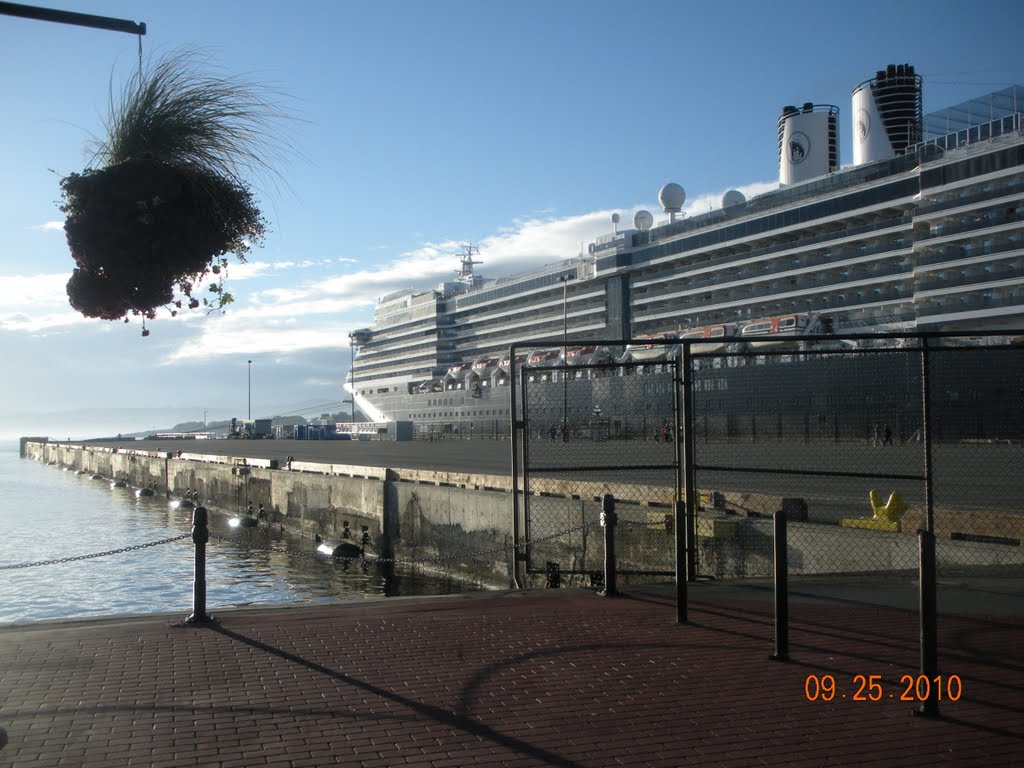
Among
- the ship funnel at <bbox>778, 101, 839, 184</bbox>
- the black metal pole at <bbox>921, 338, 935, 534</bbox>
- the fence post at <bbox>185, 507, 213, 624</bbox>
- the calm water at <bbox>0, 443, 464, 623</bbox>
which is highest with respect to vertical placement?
the ship funnel at <bbox>778, 101, 839, 184</bbox>

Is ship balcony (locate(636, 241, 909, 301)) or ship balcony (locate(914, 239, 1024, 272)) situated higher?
ship balcony (locate(636, 241, 909, 301))

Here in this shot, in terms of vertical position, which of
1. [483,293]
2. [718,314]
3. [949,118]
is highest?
[949,118]

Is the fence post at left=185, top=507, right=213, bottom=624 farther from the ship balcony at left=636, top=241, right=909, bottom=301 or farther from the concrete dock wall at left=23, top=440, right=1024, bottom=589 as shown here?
the ship balcony at left=636, top=241, right=909, bottom=301

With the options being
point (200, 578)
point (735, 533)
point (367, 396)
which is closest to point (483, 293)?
point (367, 396)

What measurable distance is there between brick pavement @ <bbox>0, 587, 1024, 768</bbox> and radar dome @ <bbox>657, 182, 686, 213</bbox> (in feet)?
194

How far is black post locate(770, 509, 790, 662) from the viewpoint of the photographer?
5.67 m

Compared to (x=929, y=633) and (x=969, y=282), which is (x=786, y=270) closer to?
A: (x=969, y=282)

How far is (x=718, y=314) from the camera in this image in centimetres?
5178

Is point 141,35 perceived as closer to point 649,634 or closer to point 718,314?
point 649,634

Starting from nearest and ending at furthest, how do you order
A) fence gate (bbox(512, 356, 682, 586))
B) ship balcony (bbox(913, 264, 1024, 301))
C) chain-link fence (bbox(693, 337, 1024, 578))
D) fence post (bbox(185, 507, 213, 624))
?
fence post (bbox(185, 507, 213, 624)) → chain-link fence (bbox(693, 337, 1024, 578)) → fence gate (bbox(512, 356, 682, 586)) → ship balcony (bbox(913, 264, 1024, 301))

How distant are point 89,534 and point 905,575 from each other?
93.1 ft

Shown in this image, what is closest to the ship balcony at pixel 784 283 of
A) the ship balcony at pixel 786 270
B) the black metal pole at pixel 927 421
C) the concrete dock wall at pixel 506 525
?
the ship balcony at pixel 786 270

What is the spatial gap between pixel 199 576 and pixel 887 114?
177 ft

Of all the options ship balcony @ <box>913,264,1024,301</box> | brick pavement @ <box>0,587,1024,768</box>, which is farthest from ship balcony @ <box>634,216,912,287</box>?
brick pavement @ <box>0,587,1024,768</box>
